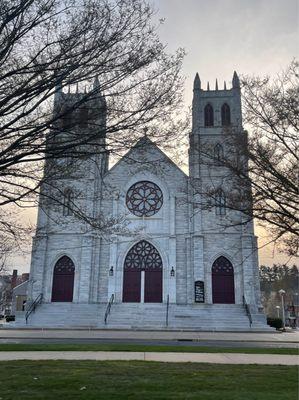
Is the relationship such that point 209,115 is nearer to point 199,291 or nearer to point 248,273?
point 248,273

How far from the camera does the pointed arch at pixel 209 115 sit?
3903cm

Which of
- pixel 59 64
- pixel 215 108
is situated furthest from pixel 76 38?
pixel 215 108

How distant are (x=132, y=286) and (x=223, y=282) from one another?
7238 mm

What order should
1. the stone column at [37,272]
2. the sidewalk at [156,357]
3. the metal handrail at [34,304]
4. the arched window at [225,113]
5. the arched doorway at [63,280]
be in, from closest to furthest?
the sidewalk at [156,357] → the metal handrail at [34,304] → the stone column at [37,272] → the arched doorway at [63,280] → the arched window at [225,113]

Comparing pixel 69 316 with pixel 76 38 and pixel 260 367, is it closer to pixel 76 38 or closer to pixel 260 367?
pixel 260 367

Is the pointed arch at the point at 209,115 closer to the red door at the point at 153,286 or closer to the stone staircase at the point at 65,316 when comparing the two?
the red door at the point at 153,286

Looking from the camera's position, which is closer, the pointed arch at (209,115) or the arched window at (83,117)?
the arched window at (83,117)

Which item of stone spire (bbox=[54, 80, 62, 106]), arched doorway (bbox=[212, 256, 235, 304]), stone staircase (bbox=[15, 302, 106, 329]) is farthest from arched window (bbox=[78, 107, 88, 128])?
arched doorway (bbox=[212, 256, 235, 304])

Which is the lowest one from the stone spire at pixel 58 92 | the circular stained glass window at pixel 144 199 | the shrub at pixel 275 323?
the shrub at pixel 275 323

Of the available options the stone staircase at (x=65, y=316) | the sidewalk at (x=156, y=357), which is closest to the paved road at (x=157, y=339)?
the sidewalk at (x=156, y=357)

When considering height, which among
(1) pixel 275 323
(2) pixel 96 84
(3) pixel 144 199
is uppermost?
(3) pixel 144 199

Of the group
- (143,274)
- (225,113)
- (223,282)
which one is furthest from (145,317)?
(225,113)

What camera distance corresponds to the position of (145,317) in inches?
1201

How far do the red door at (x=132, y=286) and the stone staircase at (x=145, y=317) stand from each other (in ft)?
3.42
